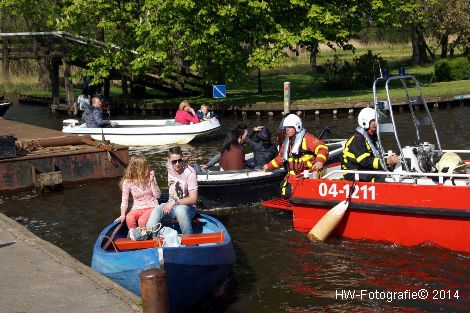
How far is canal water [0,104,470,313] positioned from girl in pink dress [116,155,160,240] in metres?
1.69

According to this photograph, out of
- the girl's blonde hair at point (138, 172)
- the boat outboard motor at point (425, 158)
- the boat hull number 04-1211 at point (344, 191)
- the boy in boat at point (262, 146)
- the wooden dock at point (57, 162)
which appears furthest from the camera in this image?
the wooden dock at point (57, 162)

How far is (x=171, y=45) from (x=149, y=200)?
25967mm

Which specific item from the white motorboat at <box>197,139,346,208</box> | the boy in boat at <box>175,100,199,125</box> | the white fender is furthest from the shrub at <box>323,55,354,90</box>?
the white fender

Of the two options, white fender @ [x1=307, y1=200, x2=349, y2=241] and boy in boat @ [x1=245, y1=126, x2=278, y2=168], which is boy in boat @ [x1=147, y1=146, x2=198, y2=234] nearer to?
white fender @ [x1=307, y1=200, x2=349, y2=241]

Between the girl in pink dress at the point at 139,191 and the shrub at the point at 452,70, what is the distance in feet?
108

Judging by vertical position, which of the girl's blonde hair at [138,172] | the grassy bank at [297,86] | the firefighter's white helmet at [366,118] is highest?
the grassy bank at [297,86]

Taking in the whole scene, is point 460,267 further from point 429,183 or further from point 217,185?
point 217,185

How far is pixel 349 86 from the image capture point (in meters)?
41.3

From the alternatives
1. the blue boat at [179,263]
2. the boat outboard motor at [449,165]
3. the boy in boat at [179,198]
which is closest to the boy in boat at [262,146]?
the boat outboard motor at [449,165]

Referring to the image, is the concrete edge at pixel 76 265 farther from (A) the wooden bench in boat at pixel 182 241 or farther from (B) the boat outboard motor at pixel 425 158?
(B) the boat outboard motor at pixel 425 158

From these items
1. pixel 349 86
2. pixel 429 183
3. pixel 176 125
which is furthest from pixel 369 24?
pixel 429 183

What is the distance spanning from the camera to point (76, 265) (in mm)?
10953

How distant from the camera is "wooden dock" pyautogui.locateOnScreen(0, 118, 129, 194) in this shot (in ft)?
65.8

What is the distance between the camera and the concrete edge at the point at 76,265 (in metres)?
9.60
